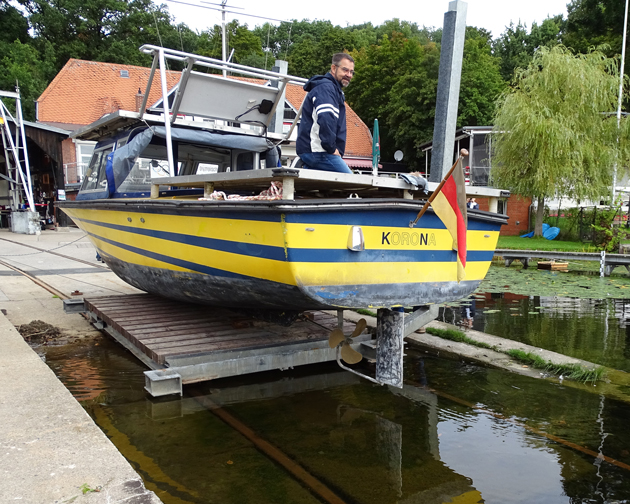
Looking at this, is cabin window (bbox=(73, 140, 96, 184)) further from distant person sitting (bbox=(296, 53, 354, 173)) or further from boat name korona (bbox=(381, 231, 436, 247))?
boat name korona (bbox=(381, 231, 436, 247))

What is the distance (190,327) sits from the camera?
5355 millimetres

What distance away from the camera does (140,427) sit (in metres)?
3.70

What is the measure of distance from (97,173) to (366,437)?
4.68m

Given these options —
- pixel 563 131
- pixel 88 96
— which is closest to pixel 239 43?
pixel 88 96

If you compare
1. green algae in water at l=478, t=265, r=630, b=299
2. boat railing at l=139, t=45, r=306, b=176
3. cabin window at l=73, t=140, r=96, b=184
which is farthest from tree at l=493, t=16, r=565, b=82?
boat railing at l=139, t=45, r=306, b=176

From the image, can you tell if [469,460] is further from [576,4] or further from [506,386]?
[576,4]

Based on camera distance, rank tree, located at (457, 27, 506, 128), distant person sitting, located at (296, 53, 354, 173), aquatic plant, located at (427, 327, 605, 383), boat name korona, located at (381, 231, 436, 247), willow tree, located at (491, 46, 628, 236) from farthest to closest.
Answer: tree, located at (457, 27, 506, 128), willow tree, located at (491, 46, 628, 236), aquatic plant, located at (427, 327, 605, 383), distant person sitting, located at (296, 53, 354, 173), boat name korona, located at (381, 231, 436, 247)

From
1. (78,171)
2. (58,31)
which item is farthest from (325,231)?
(58,31)

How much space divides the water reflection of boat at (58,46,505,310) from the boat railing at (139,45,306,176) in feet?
A: 0.05

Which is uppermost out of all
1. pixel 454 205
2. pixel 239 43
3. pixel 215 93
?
pixel 239 43

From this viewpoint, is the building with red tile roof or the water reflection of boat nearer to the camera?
the water reflection of boat

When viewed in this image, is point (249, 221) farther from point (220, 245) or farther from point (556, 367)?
point (556, 367)

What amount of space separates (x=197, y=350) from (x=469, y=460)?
7.64 feet

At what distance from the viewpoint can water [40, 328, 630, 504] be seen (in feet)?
9.70
